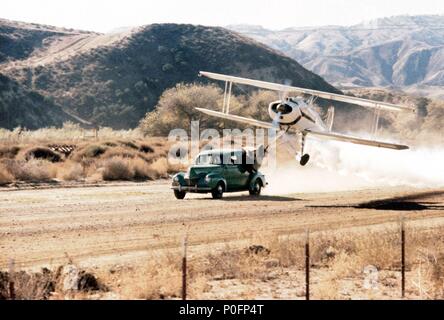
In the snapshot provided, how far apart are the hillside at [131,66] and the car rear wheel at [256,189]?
Answer: 7460cm

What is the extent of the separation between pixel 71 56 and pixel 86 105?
1995 cm

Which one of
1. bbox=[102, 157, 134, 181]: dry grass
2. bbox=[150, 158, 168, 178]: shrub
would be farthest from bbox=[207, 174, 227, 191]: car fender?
bbox=[150, 158, 168, 178]: shrub

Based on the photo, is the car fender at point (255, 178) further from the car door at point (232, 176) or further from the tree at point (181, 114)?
the tree at point (181, 114)

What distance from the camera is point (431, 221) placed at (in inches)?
915

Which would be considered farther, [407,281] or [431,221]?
[431,221]

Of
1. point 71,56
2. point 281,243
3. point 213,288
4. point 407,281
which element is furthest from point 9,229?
point 71,56

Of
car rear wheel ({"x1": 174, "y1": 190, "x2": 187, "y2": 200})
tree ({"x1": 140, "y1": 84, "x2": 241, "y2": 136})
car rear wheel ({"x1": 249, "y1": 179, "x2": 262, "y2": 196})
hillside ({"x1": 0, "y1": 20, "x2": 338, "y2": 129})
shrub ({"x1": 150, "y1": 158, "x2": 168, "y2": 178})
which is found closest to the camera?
car rear wheel ({"x1": 174, "y1": 190, "x2": 187, "y2": 200})

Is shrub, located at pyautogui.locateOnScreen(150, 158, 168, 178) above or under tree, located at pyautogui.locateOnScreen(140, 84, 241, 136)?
under

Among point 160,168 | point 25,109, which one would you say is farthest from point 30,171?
point 25,109

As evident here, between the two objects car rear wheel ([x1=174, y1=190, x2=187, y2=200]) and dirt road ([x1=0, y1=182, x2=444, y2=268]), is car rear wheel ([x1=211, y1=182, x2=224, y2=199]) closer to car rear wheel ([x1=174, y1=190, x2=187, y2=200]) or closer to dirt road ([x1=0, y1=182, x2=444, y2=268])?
dirt road ([x1=0, y1=182, x2=444, y2=268])

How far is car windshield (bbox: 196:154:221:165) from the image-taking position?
29688mm

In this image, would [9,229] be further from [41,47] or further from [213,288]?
[41,47]

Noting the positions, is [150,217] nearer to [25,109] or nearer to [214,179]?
[214,179]

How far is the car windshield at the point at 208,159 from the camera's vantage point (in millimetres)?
29688
